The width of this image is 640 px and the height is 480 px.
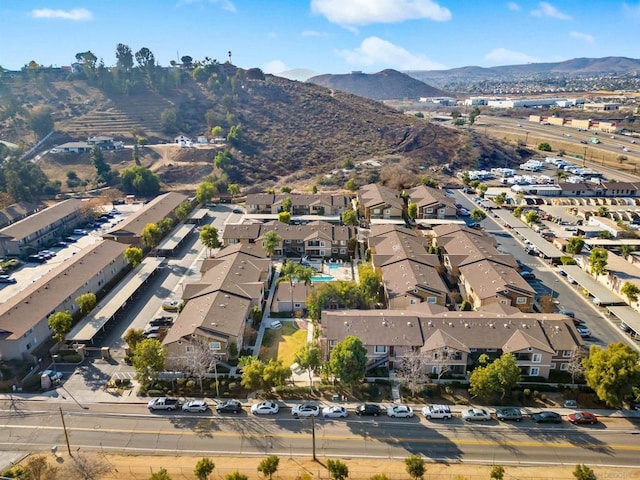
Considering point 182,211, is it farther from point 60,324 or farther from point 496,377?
point 496,377

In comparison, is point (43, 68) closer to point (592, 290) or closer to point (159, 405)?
point (159, 405)

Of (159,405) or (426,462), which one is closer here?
(426,462)

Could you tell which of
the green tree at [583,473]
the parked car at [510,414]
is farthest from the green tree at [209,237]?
the green tree at [583,473]

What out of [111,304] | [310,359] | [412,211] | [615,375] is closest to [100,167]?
[111,304]

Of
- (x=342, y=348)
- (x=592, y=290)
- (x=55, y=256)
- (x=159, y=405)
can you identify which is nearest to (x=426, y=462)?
(x=342, y=348)

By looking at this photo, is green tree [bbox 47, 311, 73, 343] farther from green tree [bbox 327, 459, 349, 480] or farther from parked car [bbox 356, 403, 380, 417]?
green tree [bbox 327, 459, 349, 480]

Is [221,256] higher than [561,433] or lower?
higher
